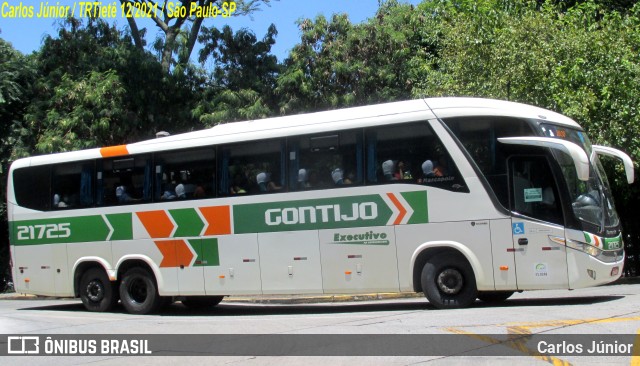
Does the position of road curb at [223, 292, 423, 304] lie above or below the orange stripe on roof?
below

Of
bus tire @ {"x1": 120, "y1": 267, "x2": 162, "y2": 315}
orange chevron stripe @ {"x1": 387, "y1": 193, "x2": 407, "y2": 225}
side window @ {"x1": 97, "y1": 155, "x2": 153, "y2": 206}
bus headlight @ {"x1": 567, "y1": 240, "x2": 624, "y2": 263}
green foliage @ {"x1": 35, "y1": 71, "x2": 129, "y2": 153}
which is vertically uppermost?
green foliage @ {"x1": 35, "y1": 71, "x2": 129, "y2": 153}

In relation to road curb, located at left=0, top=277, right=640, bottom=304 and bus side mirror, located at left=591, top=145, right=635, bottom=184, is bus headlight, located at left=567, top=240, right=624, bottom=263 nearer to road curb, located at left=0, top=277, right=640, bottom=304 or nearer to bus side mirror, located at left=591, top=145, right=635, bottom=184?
bus side mirror, located at left=591, top=145, right=635, bottom=184

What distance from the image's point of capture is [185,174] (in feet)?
48.8

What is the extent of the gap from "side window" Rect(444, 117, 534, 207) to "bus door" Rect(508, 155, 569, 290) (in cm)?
16

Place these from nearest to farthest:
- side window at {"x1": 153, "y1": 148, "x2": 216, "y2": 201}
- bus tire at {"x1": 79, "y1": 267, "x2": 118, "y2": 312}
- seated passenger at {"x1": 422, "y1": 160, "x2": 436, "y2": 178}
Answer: seated passenger at {"x1": 422, "y1": 160, "x2": 436, "y2": 178}
side window at {"x1": 153, "y1": 148, "x2": 216, "y2": 201}
bus tire at {"x1": 79, "y1": 267, "x2": 118, "y2": 312}

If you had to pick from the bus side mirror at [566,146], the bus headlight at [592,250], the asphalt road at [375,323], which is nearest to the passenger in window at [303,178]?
the asphalt road at [375,323]

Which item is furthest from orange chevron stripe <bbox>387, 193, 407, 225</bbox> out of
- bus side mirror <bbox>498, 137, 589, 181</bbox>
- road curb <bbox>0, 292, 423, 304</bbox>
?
road curb <bbox>0, 292, 423, 304</bbox>

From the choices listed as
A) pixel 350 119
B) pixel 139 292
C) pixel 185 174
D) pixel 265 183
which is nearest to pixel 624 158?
pixel 350 119

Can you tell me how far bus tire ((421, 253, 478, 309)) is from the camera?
12516 mm

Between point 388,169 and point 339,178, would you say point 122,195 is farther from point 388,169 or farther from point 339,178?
point 388,169

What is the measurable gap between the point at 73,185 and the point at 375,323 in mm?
8279

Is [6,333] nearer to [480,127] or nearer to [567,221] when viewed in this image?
[480,127]

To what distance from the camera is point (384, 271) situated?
13.0 meters

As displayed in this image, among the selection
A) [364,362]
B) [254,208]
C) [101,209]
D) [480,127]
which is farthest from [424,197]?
[101,209]
